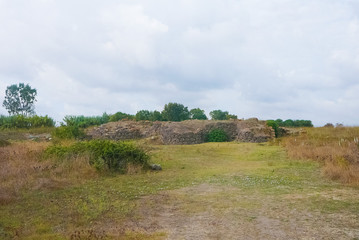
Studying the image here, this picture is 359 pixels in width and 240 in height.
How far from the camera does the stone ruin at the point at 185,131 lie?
2502cm

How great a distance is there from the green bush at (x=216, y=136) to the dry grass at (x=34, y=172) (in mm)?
14249

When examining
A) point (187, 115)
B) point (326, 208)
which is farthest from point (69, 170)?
point (187, 115)

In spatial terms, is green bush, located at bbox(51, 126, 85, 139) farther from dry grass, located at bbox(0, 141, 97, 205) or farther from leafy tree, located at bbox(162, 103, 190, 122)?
leafy tree, located at bbox(162, 103, 190, 122)

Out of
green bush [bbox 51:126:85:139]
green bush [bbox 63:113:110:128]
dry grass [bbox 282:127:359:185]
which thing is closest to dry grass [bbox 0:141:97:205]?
dry grass [bbox 282:127:359:185]

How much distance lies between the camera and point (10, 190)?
337 inches

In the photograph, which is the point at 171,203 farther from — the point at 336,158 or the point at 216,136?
the point at 216,136

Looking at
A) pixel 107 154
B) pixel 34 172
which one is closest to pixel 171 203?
pixel 107 154

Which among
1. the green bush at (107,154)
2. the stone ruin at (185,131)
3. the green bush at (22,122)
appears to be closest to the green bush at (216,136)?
the stone ruin at (185,131)

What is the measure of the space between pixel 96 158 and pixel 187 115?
24.0m

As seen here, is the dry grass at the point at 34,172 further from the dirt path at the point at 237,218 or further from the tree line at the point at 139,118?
the tree line at the point at 139,118

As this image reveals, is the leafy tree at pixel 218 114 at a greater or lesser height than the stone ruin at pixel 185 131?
greater

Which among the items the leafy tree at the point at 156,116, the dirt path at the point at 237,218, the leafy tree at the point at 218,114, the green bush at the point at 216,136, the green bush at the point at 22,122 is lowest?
the dirt path at the point at 237,218

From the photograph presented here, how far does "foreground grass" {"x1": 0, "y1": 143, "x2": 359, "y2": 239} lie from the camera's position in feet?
19.3

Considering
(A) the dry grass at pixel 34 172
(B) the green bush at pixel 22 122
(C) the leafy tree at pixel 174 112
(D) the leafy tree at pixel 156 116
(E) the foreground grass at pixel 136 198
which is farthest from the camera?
(D) the leafy tree at pixel 156 116
